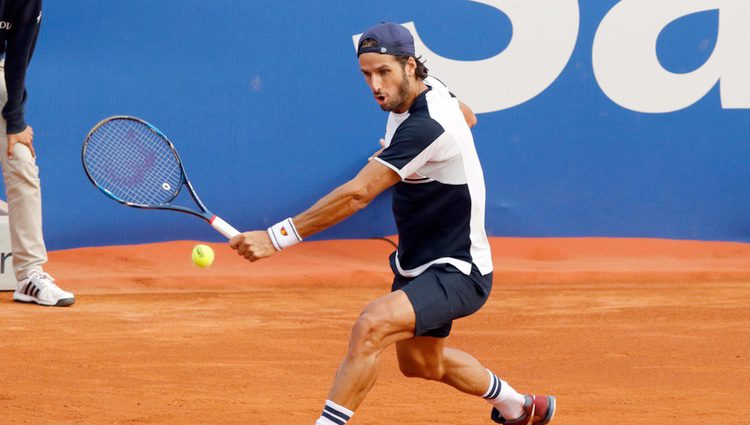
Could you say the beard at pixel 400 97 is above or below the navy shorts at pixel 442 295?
above

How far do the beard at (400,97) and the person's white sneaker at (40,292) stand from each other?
11.9ft

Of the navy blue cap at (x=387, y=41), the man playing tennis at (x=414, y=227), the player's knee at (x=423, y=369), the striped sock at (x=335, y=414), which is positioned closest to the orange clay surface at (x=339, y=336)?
the player's knee at (x=423, y=369)

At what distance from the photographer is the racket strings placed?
20.6 ft

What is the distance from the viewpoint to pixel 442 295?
4156 mm

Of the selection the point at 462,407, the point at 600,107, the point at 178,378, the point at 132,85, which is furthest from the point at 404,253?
the point at 600,107

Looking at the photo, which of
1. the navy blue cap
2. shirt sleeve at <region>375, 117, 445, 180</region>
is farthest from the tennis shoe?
the navy blue cap

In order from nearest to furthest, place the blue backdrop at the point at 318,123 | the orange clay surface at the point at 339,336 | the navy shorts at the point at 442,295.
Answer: the navy shorts at the point at 442,295 < the orange clay surface at the point at 339,336 < the blue backdrop at the point at 318,123

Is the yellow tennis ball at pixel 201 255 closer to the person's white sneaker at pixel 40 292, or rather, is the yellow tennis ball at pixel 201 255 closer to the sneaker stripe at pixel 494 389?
the sneaker stripe at pixel 494 389

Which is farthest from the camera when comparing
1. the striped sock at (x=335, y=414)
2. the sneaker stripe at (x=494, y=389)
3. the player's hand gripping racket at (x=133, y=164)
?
the player's hand gripping racket at (x=133, y=164)

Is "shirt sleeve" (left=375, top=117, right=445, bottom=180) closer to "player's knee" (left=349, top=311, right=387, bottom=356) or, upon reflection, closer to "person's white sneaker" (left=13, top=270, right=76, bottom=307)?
"player's knee" (left=349, top=311, right=387, bottom=356)

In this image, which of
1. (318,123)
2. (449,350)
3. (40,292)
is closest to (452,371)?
(449,350)

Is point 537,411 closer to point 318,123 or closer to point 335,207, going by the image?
point 335,207

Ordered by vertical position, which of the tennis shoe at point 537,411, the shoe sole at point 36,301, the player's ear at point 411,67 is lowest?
the shoe sole at point 36,301

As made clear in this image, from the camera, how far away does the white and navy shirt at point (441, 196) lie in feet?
13.6
